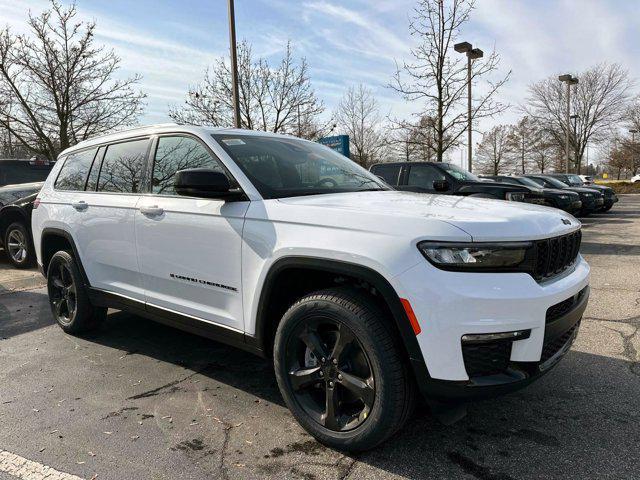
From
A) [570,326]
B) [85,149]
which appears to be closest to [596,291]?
[570,326]

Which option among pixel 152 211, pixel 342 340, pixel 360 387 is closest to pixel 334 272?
pixel 342 340

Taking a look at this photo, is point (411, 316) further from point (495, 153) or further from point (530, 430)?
point (495, 153)

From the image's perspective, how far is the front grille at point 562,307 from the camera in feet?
7.60

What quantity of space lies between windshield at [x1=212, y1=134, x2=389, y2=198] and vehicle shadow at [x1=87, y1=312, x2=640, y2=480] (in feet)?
4.68

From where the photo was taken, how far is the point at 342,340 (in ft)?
8.16

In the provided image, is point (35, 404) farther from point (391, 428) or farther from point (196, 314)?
point (391, 428)

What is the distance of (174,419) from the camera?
3.00 meters

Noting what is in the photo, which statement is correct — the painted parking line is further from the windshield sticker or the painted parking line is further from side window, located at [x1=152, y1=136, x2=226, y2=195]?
the windshield sticker

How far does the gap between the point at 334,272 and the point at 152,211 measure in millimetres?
1618

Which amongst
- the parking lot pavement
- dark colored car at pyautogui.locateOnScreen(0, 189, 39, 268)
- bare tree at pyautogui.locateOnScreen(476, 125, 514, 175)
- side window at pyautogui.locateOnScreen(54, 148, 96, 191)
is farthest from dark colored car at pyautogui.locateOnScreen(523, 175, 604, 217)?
bare tree at pyautogui.locateOnScreen(476, 125, 514, 175)

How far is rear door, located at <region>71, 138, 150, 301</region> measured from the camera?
146 inches

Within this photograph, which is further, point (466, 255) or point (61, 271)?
point (61, 271)

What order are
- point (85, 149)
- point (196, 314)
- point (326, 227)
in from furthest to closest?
point (85, 149) → point (196, 314) → point (326, 227)

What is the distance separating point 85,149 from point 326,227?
123 inches
